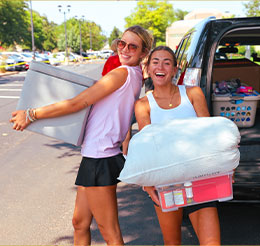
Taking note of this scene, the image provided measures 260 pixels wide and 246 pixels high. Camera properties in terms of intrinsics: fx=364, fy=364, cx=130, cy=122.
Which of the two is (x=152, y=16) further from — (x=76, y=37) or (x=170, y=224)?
(x=170, y=224)

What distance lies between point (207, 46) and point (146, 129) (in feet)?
4.97

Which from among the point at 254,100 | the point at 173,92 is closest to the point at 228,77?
the point at 254,100

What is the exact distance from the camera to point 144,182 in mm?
2055

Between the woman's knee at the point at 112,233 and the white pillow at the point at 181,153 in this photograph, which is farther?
the woman's knee at the point at 112,233

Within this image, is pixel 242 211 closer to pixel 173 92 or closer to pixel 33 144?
pixel 173 92

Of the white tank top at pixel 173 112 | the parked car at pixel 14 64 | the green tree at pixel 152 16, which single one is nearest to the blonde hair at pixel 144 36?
the white tank top at pixel 173 112

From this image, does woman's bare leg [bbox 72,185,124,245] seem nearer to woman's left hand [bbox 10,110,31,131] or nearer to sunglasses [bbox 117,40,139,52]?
woman's left hand [bbox 10,110,31,131]

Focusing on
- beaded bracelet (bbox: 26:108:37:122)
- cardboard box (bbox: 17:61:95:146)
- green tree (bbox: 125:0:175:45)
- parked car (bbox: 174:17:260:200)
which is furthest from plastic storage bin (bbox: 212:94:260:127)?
green tree (bbox: 125:0:175:45)

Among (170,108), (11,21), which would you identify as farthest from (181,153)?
(11,21)

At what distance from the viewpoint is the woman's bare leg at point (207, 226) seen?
218cm

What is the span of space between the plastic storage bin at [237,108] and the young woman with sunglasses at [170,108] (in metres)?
1.45

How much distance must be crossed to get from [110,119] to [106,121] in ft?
0.10

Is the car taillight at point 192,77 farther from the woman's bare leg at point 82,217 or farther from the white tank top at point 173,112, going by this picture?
the woman's bare leg at point 82,217

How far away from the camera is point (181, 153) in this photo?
198 centimetres
